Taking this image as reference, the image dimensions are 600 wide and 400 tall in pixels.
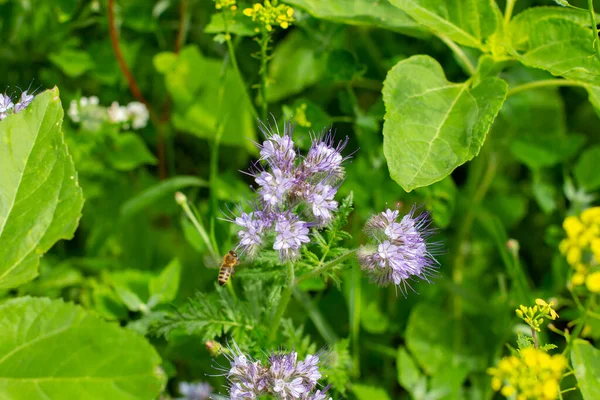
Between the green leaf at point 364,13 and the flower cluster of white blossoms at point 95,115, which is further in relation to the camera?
the flower cluster of white blossoms at point 95,115

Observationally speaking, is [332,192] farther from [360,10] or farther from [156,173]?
[156,173]

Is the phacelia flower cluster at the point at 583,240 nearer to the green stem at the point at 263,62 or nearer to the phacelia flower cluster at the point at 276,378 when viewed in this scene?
the phacelia flower cluster at the point at 276,378

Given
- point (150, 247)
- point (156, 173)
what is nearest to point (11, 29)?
point (156, 173)

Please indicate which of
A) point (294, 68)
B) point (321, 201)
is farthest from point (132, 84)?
point (321, 201)

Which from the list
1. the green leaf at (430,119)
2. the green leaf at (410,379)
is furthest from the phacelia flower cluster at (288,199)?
the green leaf at (410,379)

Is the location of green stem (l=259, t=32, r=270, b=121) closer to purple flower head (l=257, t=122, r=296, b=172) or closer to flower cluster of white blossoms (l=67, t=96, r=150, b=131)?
purple flower head (l=257, t=122, r=296, b=172)
